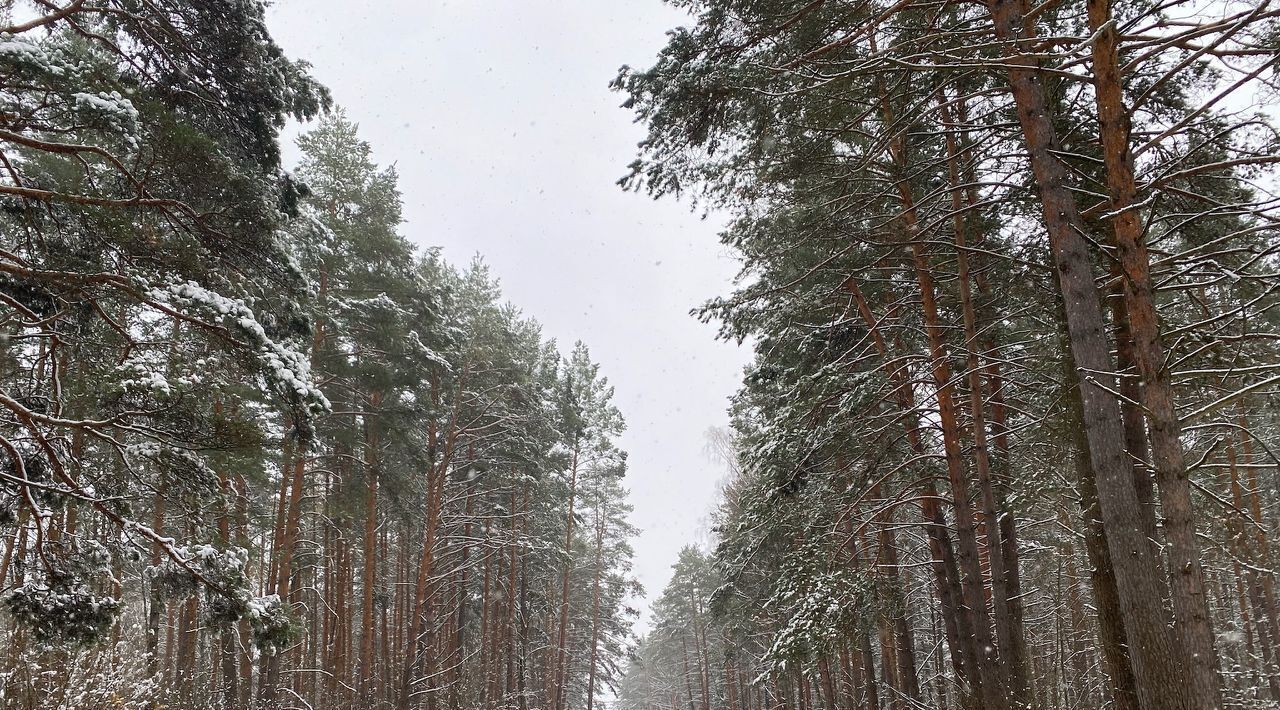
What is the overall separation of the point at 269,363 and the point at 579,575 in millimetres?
28709

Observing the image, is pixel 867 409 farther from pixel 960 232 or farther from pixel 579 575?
pixel 579 575

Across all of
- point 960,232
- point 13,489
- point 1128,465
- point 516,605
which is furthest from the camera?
point 516,605

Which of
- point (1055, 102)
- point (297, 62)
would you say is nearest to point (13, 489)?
point (297, 62)

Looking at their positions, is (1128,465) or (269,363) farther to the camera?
(269,363)

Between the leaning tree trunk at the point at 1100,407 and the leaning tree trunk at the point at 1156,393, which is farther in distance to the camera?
the leaning tree trunk at the point at 1100,407

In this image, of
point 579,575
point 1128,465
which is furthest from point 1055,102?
point 579,575

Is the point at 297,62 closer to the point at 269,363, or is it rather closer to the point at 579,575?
the point at 269,363

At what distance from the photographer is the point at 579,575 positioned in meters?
32.6

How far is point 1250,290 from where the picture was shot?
6.18 meters

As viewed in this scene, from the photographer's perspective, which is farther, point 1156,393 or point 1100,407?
point 1100,407

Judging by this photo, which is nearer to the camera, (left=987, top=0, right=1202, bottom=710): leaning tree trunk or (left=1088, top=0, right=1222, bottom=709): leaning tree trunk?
(left=1088, top=0, right=1222, bottom=709): leaning tree trunk

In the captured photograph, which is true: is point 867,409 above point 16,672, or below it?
above

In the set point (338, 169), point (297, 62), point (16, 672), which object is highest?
point (338, 169)

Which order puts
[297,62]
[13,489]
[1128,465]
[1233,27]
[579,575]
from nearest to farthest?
[1233,27] < [1128,465] < [13,489] < [297,62] < [579,575]
